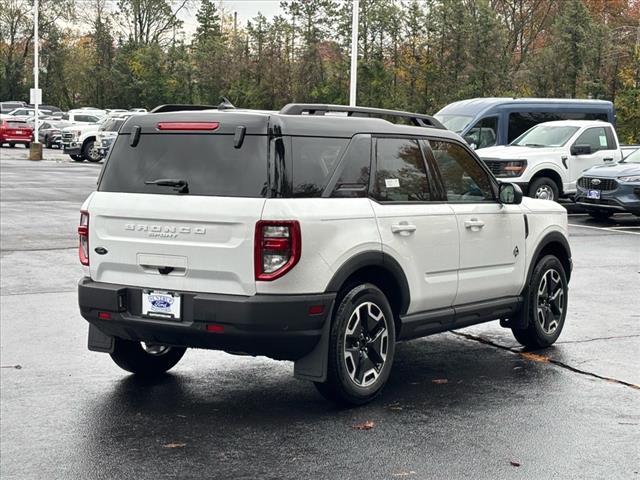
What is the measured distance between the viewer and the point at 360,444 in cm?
582

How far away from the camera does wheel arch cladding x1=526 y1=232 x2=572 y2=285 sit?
8305 mm

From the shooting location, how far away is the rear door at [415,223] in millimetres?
6820

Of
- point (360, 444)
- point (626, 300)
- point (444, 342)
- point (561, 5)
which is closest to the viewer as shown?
point (360, 444)

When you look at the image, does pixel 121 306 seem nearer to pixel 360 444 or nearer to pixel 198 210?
pixel 198 210

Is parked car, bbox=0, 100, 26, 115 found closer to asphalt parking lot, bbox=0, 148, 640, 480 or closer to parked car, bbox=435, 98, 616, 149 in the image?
parked car, bbox=435, 98, 616, 149

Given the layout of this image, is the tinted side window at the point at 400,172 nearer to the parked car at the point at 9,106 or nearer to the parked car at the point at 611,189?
the parked car at the point at 611,189

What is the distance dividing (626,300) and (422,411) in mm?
5212

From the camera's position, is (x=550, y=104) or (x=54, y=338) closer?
(x=54, y=338)

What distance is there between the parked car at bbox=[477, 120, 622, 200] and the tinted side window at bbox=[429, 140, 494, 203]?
12793 millimetres

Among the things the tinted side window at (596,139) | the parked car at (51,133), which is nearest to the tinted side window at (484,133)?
the tinted side window at (596,139)

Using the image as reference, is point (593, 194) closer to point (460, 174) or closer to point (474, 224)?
point (460, 174)

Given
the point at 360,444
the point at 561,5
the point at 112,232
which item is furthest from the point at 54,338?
the point at 561,5

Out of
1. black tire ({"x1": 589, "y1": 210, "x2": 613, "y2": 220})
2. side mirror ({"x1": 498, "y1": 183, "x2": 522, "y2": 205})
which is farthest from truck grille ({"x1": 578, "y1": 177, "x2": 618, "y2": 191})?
side mirror ({"x1": 498, "y1": 183, "x2": 522, "y2": 205})

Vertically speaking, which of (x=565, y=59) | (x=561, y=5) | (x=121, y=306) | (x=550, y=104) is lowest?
(x=121, y=306)
